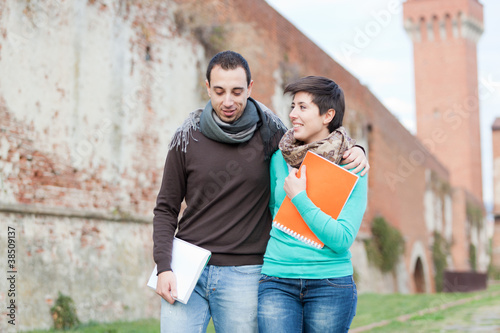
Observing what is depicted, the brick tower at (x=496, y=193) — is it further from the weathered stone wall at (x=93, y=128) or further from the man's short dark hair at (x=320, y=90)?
the man's short dark hair at (x=320, y=90)

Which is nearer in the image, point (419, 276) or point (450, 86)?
point (419, 276)

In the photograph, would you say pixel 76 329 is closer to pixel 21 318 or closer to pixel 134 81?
pixel 21 318

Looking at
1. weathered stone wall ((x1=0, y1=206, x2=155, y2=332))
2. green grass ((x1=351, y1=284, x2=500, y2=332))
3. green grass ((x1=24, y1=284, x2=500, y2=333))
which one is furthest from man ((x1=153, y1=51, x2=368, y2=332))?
green grass ((x1=351, y1=284, x2=500, y2=332))

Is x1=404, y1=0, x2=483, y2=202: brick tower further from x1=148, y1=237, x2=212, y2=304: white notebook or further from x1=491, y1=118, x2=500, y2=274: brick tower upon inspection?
x1=148, y1=237, x2=212, y2=304: white notebook

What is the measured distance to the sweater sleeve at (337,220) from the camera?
7.98 ft

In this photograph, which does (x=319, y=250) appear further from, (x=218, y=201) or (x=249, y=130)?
(x=249, y=130)

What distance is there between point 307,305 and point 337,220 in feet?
1.18

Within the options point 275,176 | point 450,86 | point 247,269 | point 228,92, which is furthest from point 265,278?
point 450,86

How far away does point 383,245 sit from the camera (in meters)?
19.7

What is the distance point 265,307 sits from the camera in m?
2.47

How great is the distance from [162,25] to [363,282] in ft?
33.9

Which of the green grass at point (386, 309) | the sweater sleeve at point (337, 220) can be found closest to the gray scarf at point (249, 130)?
the sweater sleeve at point (337, 220)

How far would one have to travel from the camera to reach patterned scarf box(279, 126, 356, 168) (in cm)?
256

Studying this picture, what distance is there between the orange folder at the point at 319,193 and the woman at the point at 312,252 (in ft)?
0.10
